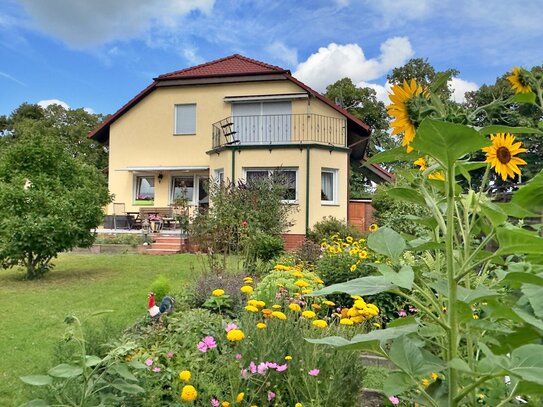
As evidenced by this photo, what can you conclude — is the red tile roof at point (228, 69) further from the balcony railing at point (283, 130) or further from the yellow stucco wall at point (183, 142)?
the balcony railing at point (283, 130)

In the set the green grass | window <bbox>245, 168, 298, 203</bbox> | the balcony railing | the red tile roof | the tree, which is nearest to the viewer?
the green grass

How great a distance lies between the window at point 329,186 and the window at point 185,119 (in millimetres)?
6324

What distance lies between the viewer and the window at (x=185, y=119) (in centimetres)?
1873

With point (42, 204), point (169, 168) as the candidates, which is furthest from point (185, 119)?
point (42, 204)

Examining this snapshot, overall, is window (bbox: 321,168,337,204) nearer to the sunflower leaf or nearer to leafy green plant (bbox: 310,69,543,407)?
leafy green plant (bbox: 310,69,543,407)

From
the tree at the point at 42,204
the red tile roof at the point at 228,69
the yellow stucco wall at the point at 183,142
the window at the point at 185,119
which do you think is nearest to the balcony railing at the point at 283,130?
the yellow stucco wall at the point at 183,142

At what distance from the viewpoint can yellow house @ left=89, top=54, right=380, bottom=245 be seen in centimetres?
1559

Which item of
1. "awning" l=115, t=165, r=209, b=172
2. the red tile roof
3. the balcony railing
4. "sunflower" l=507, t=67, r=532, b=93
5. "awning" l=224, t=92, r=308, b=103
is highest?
the red tile roof

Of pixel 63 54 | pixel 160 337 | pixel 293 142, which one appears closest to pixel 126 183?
pixel 63 54

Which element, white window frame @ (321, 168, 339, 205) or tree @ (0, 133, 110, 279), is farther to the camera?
white window frame @ (321, 168, 339, 205)

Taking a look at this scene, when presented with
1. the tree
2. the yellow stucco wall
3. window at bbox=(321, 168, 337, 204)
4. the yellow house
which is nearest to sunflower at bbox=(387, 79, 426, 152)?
the tree

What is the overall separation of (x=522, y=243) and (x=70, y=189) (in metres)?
10.0

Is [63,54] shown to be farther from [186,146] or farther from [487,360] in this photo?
[487,360]

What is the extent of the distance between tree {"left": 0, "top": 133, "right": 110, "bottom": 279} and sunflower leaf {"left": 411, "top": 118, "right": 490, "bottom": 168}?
29.4 feet
